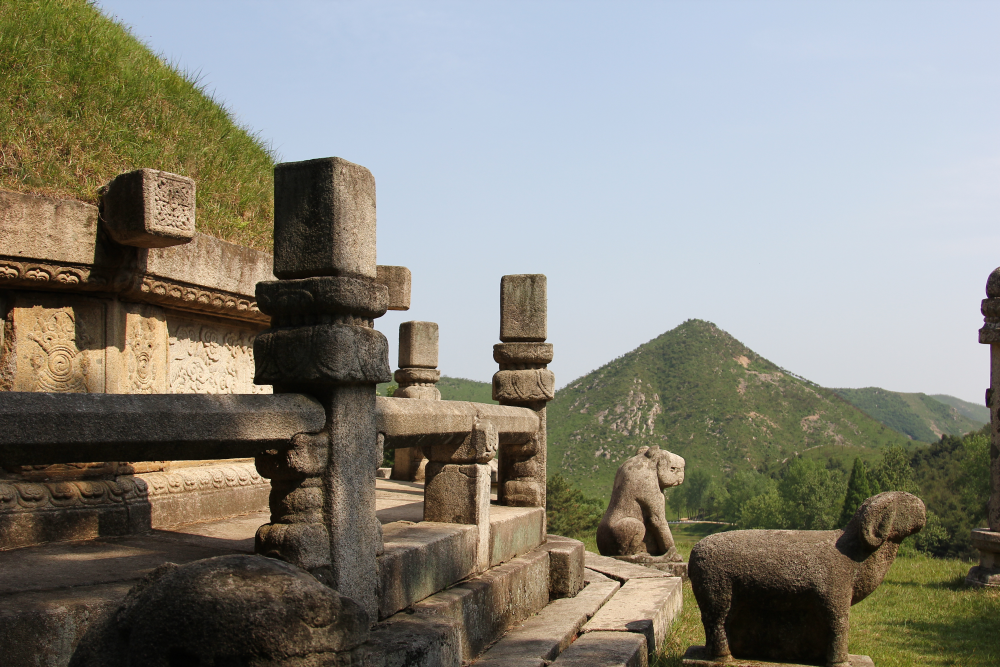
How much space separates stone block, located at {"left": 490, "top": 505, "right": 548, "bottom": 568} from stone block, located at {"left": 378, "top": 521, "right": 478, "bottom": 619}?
0.47m

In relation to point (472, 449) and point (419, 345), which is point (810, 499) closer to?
point (419, 345)

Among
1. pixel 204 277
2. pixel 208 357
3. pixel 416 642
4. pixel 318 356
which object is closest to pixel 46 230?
pixel 204 277

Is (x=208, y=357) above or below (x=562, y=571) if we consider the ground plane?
above

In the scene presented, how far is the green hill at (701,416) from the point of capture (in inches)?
2052

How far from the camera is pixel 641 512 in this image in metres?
9.29

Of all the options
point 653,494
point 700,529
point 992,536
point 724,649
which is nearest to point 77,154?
point 724,649

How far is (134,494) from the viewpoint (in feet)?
16.0

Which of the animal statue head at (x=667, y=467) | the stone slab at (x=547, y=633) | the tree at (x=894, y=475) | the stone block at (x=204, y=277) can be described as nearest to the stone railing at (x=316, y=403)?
the stone slab at (x=547, y=633)

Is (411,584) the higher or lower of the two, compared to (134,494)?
lower

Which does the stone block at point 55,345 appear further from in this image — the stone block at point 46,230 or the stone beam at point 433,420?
the stone beam at point 433,420

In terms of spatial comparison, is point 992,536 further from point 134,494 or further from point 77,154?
point 77,154

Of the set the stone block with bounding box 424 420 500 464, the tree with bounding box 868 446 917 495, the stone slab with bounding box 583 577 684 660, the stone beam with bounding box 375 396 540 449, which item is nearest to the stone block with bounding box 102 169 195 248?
the stone beam with bounding box 375 396 540 449

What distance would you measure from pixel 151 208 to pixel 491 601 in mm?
2810

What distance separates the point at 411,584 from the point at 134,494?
180cm
